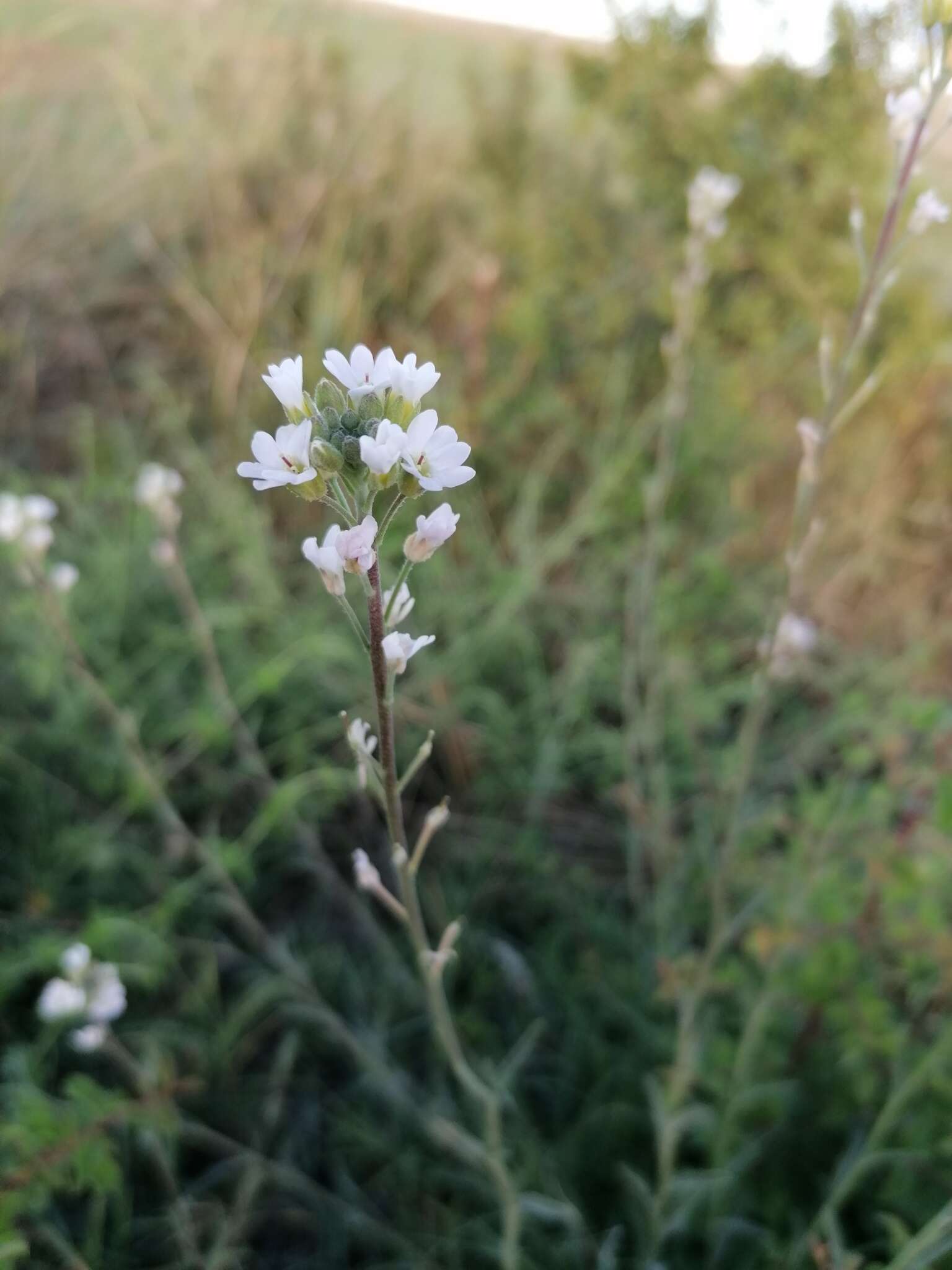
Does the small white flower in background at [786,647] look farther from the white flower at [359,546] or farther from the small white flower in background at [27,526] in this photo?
the small white flower in background at [27,526]

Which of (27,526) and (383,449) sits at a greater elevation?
(27,526)

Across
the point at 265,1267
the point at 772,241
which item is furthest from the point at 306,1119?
the point at 772,241

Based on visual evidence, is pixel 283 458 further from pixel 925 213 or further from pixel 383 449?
pixel 925 213

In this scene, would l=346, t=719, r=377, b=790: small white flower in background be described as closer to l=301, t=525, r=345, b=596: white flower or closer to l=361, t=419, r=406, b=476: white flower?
l=301, t=525, r=345, b=596: white flower

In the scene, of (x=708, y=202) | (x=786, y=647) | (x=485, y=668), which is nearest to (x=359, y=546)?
(x=786, y=647)

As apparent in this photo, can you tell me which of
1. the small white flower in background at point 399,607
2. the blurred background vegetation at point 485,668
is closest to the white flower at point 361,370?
the small white flower in background at point 399,607

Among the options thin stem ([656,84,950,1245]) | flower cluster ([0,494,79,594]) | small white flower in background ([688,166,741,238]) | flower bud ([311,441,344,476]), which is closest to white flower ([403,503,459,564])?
flower bud ([311,441,344,476])
